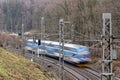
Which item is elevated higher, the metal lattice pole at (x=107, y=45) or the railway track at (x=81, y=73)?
the metal lattice pole at (x=107, y=45)

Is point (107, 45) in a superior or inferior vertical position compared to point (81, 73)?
superior

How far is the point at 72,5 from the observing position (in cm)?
5144

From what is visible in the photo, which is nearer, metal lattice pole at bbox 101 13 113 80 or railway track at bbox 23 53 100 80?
metal lattice pole at bbox 101 13 113 80

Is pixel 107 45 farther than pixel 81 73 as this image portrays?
No

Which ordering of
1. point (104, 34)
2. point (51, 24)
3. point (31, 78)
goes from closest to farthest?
point (31, 78) → point (104, 34) → point (51, 24)

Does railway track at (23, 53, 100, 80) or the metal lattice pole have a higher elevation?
the metal lattice pole

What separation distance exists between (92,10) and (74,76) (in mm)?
15383

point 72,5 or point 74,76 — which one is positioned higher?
point 72,5

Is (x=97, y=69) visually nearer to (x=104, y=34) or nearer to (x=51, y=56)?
(x=51, y=56)

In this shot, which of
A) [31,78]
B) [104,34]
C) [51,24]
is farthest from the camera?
[51,24]

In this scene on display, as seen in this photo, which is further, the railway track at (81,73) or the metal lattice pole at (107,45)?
the railway track at (81,73)

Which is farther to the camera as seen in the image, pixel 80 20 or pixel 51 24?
pixel 51 24

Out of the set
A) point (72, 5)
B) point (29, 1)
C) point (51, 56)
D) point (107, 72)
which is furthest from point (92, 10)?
point (29, 1)

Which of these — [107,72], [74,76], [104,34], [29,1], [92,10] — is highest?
[29,1]
